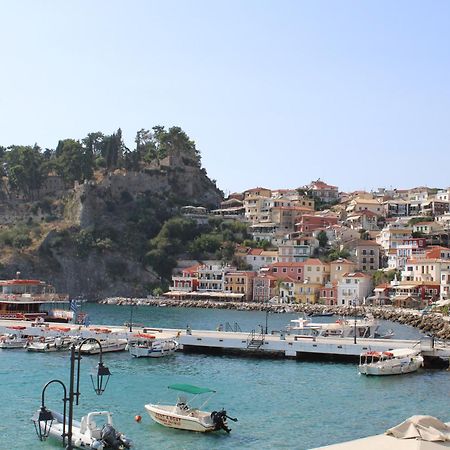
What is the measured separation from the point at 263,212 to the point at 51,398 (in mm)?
100297

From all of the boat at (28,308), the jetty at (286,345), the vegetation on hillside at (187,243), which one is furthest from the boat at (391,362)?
the vegetation on hillside at (187,243)

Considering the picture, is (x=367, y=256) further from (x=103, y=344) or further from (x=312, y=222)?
(x=103, y=344)

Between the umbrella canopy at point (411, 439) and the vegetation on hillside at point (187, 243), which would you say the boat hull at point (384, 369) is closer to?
the umbrella canopy at point (411, 439)

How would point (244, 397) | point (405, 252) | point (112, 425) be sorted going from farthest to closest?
point (405, 252)
point (244, 397)
point (112, 425)

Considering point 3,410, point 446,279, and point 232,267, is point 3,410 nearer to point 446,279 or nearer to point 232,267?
point 446,279

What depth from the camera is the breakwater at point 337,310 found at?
68.0 m

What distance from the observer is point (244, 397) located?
33.4 metres

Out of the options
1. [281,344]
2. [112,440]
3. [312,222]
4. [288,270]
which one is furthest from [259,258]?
[112,440]

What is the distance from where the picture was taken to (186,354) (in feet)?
156

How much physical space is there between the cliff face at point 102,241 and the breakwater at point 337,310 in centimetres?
533

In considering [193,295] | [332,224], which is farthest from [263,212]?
[193,295]

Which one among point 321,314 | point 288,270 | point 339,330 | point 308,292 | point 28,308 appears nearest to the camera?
point 339,330

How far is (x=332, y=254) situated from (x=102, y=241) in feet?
112

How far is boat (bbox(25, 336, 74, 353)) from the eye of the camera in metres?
48.5
